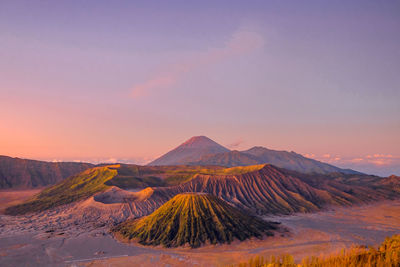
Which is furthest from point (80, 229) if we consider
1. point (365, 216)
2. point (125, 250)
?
point (365, 216)

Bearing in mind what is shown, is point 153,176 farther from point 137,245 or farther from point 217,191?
point 137,245

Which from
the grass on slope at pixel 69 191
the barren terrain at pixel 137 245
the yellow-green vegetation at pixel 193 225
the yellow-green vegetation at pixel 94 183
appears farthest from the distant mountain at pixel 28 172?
the yellow-green vegetation at pixel 193 225

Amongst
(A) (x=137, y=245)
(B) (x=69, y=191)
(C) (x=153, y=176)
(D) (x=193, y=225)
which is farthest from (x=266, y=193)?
(B) (x=69, y=191)

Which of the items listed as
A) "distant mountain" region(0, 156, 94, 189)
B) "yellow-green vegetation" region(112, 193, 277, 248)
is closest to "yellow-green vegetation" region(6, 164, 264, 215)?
"yellow-green vegetation" region(112, 193, 277, 248)

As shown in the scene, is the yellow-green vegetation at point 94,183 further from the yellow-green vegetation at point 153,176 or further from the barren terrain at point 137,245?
the barren terrain at point 137,245

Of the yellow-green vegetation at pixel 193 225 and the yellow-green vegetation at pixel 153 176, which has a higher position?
the yellow-green vegetation at pixel 153 176

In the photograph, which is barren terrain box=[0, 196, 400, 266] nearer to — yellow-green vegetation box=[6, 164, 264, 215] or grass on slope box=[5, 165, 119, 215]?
grass on slope box=[5, 165, 119, 215]
